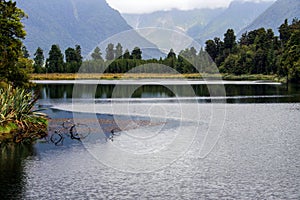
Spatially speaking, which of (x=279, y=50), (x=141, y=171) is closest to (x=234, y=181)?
(x=141, y=171)

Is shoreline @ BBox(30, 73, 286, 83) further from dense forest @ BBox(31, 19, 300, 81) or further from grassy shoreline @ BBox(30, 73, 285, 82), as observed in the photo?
dense forest @ BBox(31, 19, 300, 81)

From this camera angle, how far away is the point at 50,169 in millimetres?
23297

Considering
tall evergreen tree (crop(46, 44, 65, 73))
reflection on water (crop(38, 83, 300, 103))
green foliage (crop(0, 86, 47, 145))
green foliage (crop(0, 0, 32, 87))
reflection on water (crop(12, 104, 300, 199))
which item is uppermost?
tall evergreen tree (crop(46, 44, 65, 73))

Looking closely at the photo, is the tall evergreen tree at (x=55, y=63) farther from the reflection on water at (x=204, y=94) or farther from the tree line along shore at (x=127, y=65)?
the reflection on water at (x=204, y=94)

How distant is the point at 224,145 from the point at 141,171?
8.18 metres

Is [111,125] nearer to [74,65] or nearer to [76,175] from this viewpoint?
[76,175]

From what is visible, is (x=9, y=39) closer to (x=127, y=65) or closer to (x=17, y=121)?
(x=17, y=121)

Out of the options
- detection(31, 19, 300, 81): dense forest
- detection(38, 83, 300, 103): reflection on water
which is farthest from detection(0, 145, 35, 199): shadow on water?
detection(31, 19, 300, 81): dense forest

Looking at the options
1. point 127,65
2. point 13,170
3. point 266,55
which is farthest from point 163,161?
point 127,65

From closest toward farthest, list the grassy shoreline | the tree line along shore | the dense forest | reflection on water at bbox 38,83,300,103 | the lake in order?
the lake, the tree line along shore, reflection on water at bbox 38,83,300,103, the dense forest, the grassy shoreline

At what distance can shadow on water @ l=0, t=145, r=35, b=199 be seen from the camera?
1944cm

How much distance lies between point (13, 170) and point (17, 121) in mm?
11425

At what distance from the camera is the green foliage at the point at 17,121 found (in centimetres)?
3253

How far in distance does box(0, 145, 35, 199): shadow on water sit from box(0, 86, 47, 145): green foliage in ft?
9.96
